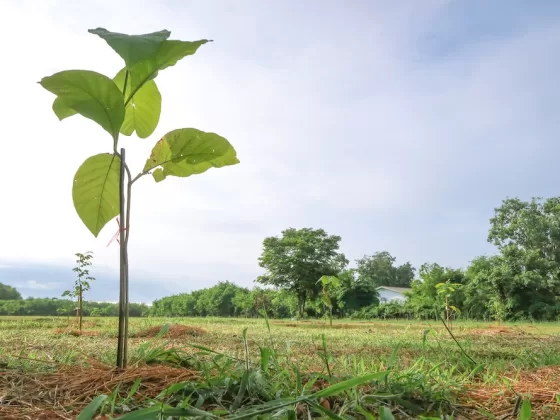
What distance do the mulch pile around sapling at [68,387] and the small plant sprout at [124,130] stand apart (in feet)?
0.40

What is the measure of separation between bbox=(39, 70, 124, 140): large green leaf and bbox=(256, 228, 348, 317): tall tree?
2498cm

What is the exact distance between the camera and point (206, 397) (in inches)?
40.1

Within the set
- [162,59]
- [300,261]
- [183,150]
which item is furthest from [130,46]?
[300,261]

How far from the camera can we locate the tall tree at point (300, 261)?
26719 mm

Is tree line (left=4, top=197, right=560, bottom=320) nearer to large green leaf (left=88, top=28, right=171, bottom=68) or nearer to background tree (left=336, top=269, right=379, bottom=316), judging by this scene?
background tree (left=336, top=269, right=379, bottom=316)

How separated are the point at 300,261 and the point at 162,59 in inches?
1034

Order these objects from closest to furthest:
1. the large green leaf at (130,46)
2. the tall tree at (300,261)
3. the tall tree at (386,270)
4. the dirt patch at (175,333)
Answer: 1. the large green leaf at (130,46)
2. the dirt patch at (175,333)
3. the tall tree at (300,261)
4. the tall tree at (386,270)

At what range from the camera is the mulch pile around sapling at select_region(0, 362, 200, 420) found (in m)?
0.99

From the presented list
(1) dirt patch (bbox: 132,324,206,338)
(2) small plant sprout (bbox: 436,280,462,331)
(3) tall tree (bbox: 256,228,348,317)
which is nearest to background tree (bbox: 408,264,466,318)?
(3) tall tree (bbox: 256,228,348,317)

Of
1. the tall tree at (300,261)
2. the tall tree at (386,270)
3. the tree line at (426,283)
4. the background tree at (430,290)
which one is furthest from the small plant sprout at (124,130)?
the tall tree at (386,270)

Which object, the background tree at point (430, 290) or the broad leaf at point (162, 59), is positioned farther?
the background tree at point (430, 290)

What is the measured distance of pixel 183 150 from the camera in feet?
4.97

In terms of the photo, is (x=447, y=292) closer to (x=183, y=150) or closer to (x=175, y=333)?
(x=175, y=333)

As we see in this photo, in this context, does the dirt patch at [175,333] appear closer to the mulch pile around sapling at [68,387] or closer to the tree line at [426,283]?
the mulch pile around sapling at [68,387]
